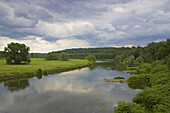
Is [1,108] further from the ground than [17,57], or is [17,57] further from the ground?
[17,57]

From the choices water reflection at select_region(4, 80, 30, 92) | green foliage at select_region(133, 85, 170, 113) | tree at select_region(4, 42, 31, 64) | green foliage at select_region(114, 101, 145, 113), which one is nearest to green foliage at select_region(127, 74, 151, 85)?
green foliage at select_region(133, 85, 170, 113)

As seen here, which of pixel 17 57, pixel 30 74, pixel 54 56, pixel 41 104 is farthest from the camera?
Result: pixel 54 56

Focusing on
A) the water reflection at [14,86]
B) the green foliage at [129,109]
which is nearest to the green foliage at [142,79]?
the green foliage at [129,109]

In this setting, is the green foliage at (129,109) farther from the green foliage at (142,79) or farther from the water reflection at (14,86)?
the water reflection at (14,86)

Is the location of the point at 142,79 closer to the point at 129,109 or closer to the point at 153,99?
the point at 153,99

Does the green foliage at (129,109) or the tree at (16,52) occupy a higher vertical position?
the tree at (16,52)

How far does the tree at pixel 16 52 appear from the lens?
61.6 metres

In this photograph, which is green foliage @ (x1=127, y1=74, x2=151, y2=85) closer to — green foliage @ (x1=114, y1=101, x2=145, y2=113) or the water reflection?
green foliage @ (x1=114, y1=101, x2=145, y2=113)

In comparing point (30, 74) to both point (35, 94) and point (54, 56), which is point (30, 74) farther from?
point (54, 56)

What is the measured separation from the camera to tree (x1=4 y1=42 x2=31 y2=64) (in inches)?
2424

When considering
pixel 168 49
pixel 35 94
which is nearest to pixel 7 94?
pixel 35 94

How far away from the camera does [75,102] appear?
21.9 meters

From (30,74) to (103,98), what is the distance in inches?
1304

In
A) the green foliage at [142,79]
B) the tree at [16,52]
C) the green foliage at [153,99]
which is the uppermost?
the tree at [16,52]
